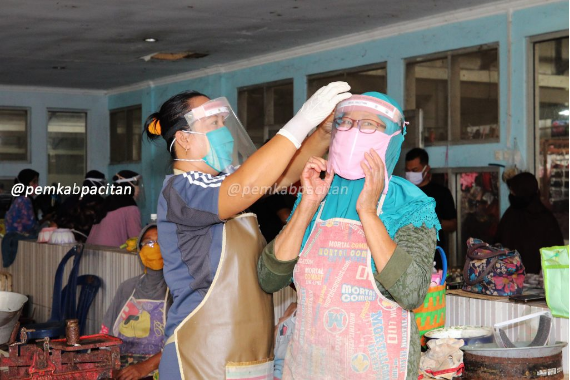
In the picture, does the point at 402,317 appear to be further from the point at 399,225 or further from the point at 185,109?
the point at 185,109

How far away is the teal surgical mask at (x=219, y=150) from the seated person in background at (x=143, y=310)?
4.86 feet

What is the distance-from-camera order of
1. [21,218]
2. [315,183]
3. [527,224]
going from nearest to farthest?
[315,183] < [527,224] < [21,218]

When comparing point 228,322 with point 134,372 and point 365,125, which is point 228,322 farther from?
point 134,372

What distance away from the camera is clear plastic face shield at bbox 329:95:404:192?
192cm

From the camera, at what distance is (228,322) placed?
6.67ft

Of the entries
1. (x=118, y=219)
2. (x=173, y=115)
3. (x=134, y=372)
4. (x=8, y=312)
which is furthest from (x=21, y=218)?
(x=173, y=115)

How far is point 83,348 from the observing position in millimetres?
3104

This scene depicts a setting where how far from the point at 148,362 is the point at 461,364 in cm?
138

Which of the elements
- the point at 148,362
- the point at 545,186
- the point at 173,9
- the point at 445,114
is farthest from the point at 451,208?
A: the point at 148,362

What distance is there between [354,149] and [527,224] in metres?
3.49

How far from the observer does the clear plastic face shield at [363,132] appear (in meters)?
1.92

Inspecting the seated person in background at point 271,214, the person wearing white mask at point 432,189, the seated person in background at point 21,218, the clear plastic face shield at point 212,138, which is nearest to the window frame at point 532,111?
the person wearing white mask at point 432,189

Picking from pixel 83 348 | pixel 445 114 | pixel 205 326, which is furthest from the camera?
pixel 445 114
